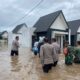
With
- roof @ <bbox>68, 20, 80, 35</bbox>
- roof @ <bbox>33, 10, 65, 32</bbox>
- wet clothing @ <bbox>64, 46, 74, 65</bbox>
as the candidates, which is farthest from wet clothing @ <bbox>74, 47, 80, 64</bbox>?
roof @ <bbox>68, 20, 80, 35</bbox>

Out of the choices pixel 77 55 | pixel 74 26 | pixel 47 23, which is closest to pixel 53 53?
pixel 77 55

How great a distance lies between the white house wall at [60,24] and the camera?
31.2 metres

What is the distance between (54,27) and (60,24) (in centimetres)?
137

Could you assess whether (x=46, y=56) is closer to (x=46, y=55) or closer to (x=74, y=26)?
(x=46, y=55)

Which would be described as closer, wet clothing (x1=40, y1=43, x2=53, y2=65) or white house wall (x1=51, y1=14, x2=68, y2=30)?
wet clothing (x1=40, y1=43, x2=53, y2=65)

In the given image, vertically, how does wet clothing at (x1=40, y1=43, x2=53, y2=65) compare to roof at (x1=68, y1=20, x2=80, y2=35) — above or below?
below

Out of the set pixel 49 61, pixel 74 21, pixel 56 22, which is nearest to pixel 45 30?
pixel 56 22

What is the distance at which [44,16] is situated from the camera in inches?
1383

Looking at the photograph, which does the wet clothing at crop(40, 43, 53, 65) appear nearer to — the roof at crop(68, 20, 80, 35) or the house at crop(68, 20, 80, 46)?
the house at crop(68, 20, 80, 46)

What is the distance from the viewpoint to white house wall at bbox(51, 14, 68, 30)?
31.2 m

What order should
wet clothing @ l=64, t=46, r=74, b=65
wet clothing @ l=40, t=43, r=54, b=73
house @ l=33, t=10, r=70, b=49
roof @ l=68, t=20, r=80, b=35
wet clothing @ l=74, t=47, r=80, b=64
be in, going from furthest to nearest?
roof @ l=68, t=20, r=80, b=35
house @ l=33, t=10, r=70, b=49
wet clothing @ l=74, t=47, r=80, b=64
wet clothing @ l=64, t=46, r=74, b=65
wet clothing @ l=40, t=43, r=54, b=73

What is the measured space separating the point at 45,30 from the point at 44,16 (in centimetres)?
550

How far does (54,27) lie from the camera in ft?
102

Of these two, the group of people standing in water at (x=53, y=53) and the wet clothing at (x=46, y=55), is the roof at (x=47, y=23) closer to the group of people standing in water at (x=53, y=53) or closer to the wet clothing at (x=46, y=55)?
the group of people standing in water at (x=53, y=53)
